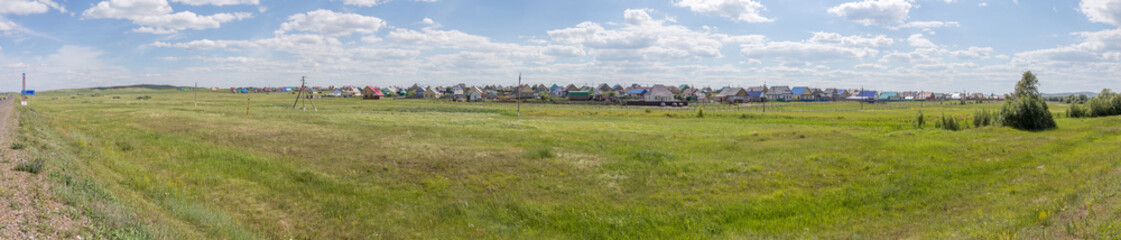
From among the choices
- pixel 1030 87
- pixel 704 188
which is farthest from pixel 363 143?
pixel 1030 87

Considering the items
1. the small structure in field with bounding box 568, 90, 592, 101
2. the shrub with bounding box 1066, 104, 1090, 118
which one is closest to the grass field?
the shrub with bounding box 1066, 104, 1090, 118

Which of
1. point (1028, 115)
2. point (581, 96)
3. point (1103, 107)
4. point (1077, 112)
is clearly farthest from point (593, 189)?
point (581, 96)

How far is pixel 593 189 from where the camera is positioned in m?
17.3

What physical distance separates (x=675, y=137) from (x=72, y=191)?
2978 cm

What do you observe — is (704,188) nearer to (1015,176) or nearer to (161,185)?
(1015,176)

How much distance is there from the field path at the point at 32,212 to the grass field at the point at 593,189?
0.42 meters

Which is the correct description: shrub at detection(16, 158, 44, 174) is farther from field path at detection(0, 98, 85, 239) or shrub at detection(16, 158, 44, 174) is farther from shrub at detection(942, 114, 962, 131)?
shrub at detection(942, 114, 962, 131)

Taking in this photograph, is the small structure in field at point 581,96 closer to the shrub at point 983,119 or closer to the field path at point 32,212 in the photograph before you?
the shrub at point 983,119

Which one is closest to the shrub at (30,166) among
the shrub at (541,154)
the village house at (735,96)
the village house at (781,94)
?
the shrub at (541,154)

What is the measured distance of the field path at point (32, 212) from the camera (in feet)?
24.8

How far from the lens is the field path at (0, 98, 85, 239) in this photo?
24.8 ft

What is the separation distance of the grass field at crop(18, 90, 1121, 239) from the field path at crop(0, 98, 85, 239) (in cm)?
42

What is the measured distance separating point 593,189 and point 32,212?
1323 cm

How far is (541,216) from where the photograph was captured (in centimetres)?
1433
